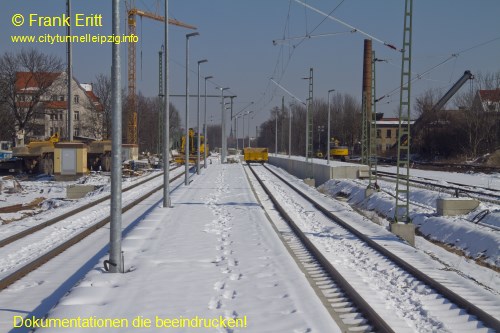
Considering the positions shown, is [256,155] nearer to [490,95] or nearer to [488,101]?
[488,101]

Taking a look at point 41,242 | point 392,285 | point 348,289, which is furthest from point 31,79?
point 348,289

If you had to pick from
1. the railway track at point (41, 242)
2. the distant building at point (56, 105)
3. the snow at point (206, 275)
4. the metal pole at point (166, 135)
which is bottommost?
the railway track at point (41, 242)

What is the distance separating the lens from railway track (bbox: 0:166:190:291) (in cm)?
1124

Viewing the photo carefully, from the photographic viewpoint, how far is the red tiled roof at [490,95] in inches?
2714

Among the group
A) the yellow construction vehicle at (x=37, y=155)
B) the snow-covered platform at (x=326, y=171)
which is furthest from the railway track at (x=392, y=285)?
the yellow construction vehicle at (x=37, y=155)

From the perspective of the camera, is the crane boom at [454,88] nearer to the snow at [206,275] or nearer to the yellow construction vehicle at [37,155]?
the yellow construction vehicle at [37,155]

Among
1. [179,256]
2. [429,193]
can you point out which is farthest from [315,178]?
[179,256]

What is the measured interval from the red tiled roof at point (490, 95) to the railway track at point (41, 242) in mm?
57610

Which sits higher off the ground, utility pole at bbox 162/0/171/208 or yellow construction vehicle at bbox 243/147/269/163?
utility pole at bbox 162/0/171/208

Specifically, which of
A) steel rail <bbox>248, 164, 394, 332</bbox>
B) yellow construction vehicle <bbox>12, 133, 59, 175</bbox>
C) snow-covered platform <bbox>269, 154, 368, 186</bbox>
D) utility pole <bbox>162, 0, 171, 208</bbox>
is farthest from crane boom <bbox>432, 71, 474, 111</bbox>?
steel rail <bbox>248, 164, 394, 332</bbox>

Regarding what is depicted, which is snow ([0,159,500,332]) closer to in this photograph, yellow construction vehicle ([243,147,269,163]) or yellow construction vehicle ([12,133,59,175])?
yellow construction vehicle ([12,133,59,175])

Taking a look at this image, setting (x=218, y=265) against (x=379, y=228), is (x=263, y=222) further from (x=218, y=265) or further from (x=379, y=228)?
(x=218, y=265)

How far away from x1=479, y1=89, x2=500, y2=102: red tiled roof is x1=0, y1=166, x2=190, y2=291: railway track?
189ft

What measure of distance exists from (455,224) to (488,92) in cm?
5989
